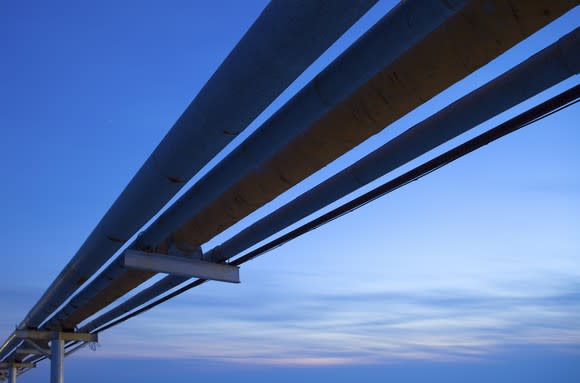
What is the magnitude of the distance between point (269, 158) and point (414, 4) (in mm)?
3027

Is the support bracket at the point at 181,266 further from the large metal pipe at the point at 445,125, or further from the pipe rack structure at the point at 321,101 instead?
the large metal pipe at the point at 445,125

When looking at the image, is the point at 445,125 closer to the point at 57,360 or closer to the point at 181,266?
the point at 181,266

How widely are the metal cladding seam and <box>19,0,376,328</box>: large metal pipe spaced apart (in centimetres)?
58

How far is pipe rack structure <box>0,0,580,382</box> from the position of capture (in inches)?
167

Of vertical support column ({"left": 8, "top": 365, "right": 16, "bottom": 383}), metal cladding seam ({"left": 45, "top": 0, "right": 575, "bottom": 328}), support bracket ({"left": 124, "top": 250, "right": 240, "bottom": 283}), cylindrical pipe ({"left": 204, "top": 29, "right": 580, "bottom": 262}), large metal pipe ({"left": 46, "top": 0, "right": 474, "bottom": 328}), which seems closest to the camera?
large metal pipe ({"left": 46, "top": 0, "right": 474, "bottom": 328})

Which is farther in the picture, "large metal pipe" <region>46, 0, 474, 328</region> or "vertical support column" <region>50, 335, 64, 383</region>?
"vertical support column" <region>50, 335, 64, 383</region>

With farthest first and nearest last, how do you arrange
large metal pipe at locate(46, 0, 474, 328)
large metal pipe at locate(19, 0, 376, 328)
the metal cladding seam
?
the metal cladding seam, large metal pipe at locate(46, 0, 474, 328), large metal pipe at locate(19, 0, 376, 328)

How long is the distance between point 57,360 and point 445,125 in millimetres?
20521

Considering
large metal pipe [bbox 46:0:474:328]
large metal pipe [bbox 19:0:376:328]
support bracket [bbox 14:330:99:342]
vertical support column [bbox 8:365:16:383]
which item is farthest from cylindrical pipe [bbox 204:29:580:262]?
vertical support column [bbox 8:365:16:383]

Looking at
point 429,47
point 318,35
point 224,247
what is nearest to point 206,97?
point 318,35

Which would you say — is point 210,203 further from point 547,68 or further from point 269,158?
point 547,68

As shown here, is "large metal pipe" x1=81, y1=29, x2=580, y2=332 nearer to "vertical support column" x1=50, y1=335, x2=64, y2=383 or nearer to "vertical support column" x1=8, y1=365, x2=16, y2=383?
"vertical support column" x1=50, y1=335, x2=64, y2=383

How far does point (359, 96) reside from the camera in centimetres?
568

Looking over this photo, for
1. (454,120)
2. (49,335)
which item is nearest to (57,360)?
(49,335)
